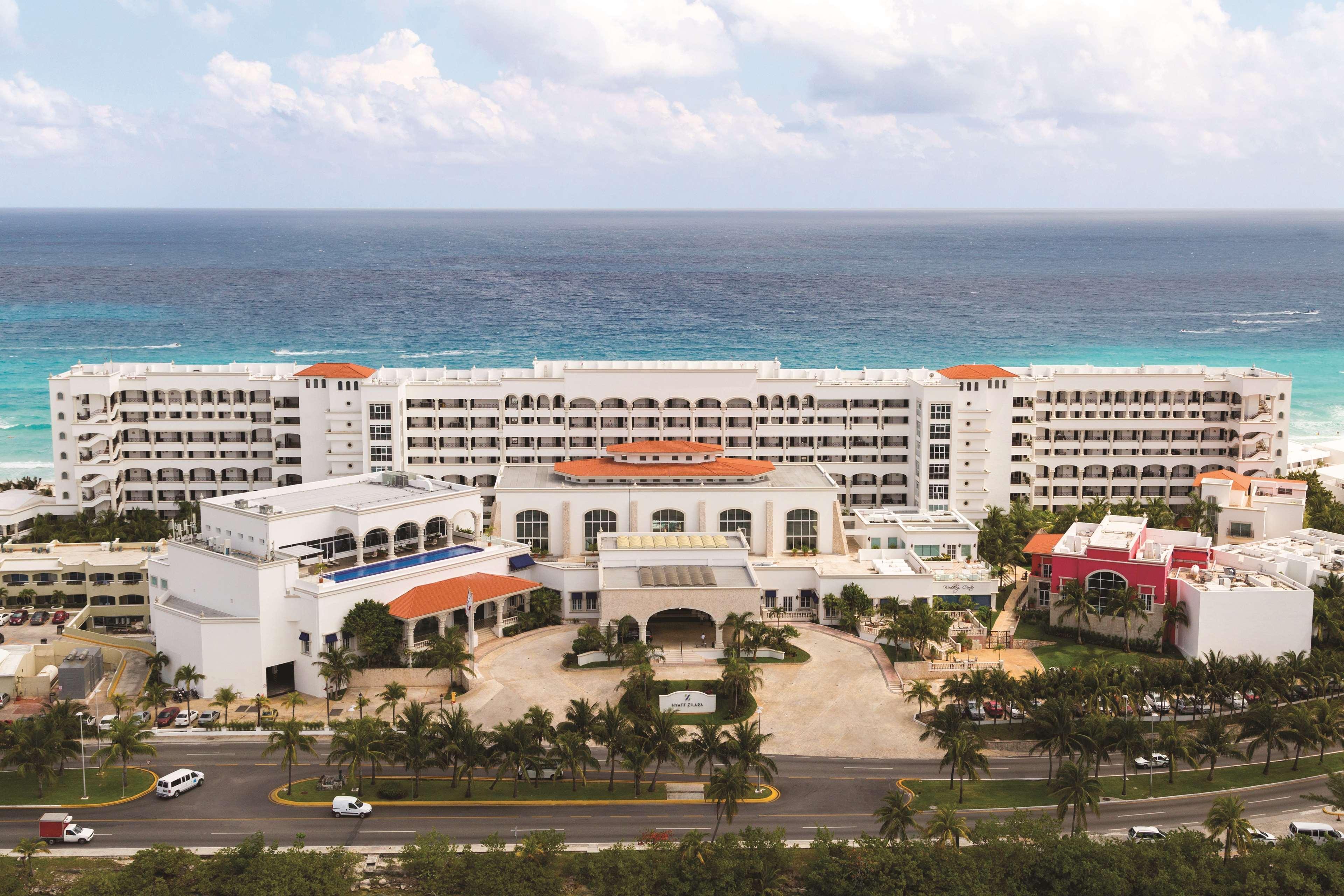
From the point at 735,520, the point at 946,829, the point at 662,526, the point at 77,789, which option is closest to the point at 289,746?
the point at 77,789

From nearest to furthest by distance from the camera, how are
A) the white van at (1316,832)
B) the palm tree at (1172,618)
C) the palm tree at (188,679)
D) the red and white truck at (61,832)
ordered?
the red and white truck at (61,832) → the white van at (1316,832) → the palm tree at (188,679) → the palm tree at (1172,618)

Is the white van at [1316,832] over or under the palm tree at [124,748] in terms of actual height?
under

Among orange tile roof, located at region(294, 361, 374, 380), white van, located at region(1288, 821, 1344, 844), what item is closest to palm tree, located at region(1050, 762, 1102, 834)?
white van, located at region(1288, 821, 1344, 844)

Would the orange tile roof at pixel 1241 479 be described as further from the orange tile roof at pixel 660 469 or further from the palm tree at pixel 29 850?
the palm tree at pixel 29 850

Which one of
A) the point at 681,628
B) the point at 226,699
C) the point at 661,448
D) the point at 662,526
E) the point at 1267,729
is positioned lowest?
the point at 226,699

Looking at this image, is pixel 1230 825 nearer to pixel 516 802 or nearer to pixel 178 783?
pixel 516 802

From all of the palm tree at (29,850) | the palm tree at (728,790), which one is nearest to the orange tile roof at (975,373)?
the palm tree at (728,790)

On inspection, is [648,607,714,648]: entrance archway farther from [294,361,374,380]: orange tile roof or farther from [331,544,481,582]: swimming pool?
[294,361,374,380]: orange tile roof
